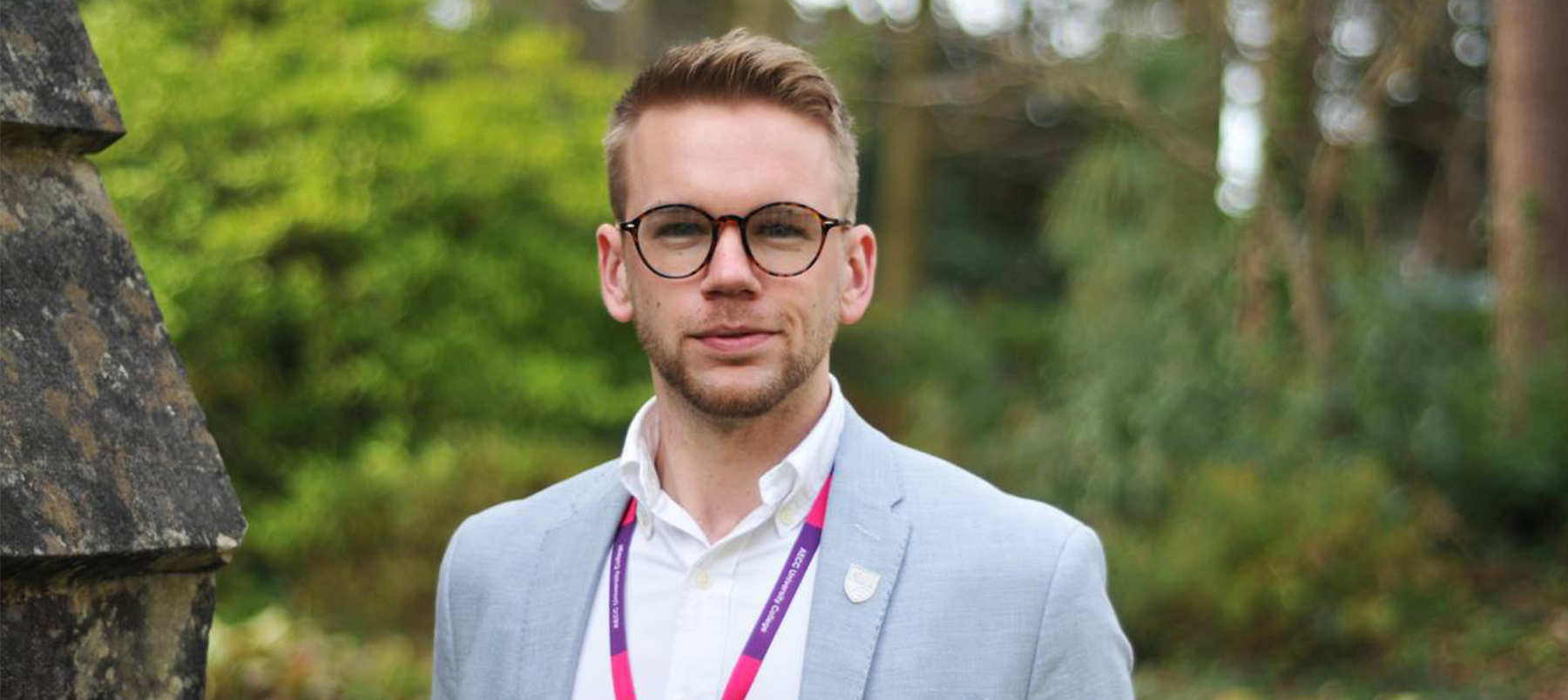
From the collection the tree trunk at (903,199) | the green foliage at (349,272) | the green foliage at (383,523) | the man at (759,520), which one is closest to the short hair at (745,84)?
the man at (759,520)

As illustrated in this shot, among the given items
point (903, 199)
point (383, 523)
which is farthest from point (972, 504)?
point (903, 199)

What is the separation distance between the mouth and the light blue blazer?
238 millimetres

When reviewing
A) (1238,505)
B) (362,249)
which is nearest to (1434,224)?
(1238,505)

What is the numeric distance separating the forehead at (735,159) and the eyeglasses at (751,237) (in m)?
0.02

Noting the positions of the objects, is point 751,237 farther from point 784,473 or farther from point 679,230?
point 784,473

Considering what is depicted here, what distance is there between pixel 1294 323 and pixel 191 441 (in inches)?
362

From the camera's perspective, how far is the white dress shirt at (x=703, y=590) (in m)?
2.13

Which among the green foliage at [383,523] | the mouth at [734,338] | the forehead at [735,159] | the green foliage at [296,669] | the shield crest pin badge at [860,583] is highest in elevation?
the forehead at [735,159]

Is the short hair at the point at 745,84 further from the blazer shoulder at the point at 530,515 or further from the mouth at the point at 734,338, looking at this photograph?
the blazer shoulder at the point at 530,515

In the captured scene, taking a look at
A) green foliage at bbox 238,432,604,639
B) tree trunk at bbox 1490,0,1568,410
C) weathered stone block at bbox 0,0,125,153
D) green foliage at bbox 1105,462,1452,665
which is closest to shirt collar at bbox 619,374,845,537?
weathered stone block at bbox 0,0,125,153

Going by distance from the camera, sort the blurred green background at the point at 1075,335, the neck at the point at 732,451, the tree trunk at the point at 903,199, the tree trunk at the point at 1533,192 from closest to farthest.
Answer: the neck at the point at 732,451 → the blurred green background at the point at 1075,335 → the tree trunk at the point at 1533,192 → the tree trunk at the point at 903,199

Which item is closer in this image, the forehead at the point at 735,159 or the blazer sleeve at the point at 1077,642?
the blazer sleeve at the point at 1077,642

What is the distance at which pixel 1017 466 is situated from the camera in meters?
10.9

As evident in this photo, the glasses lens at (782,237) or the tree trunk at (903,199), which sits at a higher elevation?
the glasses lens at (782,237)
